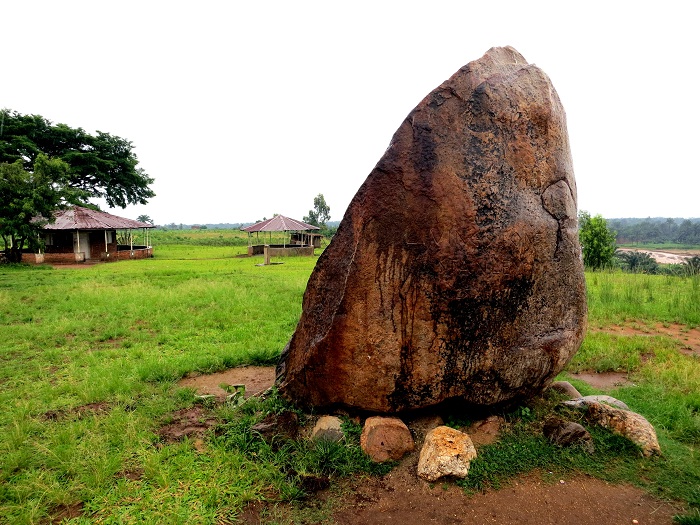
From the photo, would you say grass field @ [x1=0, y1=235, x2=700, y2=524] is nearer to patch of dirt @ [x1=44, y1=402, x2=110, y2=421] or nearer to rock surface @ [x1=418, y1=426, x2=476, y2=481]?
patch of dirt @ [x1=44, y1=402, x2=110, y2=421]

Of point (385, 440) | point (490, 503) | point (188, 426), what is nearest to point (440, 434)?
point (385, 440)

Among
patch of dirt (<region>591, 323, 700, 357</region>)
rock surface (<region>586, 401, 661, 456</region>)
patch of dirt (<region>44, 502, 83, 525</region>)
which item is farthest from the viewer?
patch of dirt (<region>591, 323, 700, 357</region>)

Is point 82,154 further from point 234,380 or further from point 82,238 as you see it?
point 234,380

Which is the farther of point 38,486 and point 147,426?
point 147,426

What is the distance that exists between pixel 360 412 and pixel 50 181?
21.1 metres

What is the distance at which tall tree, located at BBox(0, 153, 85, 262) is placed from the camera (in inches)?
736

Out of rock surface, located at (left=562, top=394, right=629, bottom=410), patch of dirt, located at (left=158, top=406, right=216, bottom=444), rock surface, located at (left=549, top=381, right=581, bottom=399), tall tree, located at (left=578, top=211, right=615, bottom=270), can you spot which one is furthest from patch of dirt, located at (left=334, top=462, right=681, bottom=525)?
tall tree, located at (left=578, top=211, right=615, bottom=270)

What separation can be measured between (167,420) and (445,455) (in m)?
2.93

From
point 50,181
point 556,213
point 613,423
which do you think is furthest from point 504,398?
point 50,181

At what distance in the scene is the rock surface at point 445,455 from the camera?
378 centimetres

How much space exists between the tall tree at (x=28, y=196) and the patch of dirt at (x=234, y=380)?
1695 centimetres

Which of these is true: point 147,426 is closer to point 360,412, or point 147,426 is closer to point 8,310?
point 360,412

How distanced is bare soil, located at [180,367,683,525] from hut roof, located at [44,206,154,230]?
24.1 metres

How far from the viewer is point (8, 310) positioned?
994 centimetres
